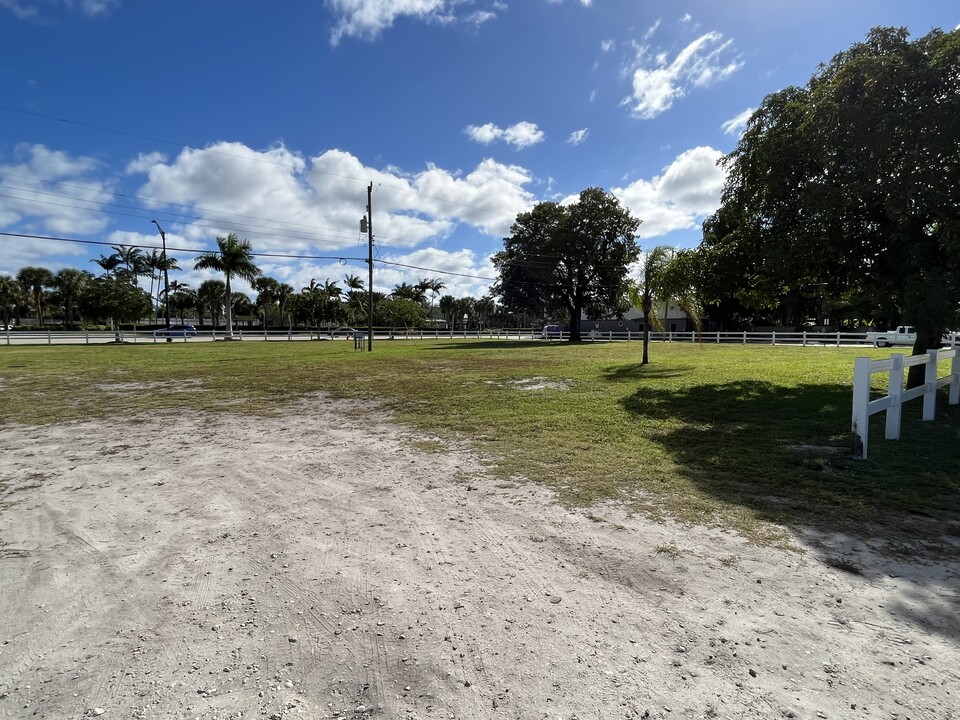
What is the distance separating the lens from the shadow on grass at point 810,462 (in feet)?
13.3

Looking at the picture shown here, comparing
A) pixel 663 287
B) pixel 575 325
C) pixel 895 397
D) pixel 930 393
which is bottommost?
pixel 930 393

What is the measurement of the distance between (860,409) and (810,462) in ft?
2.61

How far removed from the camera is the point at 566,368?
15664mm

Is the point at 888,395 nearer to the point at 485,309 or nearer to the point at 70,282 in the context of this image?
the point at 70,282

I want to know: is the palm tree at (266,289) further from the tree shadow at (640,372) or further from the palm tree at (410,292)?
the tree shadow at (640,372)

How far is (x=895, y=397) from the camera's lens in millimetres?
6031

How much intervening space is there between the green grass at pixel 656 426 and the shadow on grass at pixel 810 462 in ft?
0.07

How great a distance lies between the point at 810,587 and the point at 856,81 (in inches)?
364

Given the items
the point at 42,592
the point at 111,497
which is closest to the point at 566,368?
the point at 111,497

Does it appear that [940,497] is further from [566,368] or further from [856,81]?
[566,368]

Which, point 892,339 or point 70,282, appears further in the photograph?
point 70,282

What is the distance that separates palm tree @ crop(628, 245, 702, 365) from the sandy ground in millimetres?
10427

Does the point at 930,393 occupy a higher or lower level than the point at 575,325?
lower

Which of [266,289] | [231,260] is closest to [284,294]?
[266,289]
